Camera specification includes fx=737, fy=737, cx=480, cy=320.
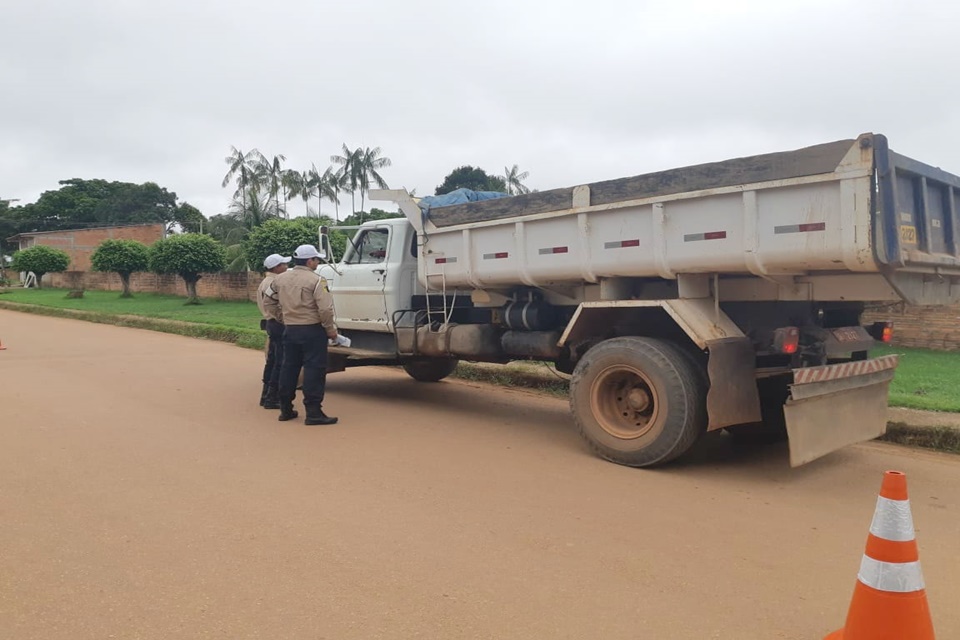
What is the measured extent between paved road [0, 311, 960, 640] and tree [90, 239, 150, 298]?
92.9 ft

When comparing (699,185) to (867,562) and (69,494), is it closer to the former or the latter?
(867,562)

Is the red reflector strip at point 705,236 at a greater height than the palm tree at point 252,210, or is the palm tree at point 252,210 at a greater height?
the palm tree at point 252,210

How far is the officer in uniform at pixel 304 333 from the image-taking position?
7.07 metres

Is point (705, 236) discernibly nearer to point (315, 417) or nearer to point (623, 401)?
point (623, 401)

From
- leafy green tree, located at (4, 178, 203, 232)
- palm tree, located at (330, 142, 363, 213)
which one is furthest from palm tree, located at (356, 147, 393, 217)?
leafy green tree, located at (4, 178, 203, 232)

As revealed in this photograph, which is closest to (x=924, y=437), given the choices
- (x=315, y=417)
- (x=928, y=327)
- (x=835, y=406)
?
(x=835, y=406)

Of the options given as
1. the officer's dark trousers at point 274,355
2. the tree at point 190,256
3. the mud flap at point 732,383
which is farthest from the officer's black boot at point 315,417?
the tree at point 190,256

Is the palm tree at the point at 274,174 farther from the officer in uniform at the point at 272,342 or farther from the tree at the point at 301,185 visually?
the officer in uniform at the point at 272,342

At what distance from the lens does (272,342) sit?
Answer: 27.3ft

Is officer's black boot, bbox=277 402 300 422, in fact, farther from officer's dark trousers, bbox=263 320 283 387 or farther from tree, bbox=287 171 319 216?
tree, bbox=287 171 319 216

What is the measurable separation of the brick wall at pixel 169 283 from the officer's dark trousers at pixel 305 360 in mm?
20844

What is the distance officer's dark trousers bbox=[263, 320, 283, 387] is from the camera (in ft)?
26.5

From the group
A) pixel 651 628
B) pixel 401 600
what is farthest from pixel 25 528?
pixel 651 628

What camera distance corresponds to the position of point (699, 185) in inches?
208
